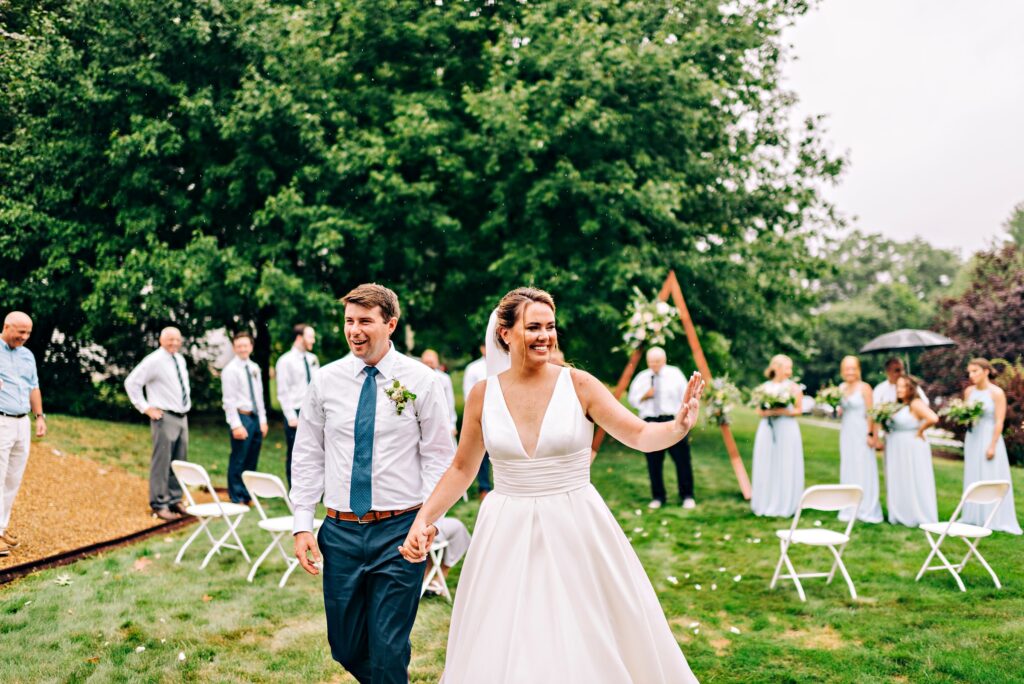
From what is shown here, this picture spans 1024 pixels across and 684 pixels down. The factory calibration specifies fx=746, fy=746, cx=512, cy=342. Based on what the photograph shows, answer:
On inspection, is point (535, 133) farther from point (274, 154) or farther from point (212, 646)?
point (212, 646)

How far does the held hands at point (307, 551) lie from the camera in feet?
12.5

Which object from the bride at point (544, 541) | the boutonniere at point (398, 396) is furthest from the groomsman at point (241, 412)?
the bride at point (544, 541)

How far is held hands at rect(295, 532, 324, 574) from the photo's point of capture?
150 inches

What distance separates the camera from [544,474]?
3.50m

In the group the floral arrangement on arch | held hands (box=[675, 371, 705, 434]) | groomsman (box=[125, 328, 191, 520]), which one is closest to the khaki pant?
groomsman (box=[125, 328, 191, 520])

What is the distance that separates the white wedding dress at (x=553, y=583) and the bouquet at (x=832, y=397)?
7952 millimetres

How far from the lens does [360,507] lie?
3.71 m

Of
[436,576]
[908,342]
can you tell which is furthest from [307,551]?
[908,342]

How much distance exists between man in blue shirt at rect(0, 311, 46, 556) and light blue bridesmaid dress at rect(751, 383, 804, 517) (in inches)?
357

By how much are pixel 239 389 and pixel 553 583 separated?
325 inches

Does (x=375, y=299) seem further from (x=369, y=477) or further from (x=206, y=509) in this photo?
(x=206, y=509)

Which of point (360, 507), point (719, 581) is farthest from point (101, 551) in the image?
point (719, 581)

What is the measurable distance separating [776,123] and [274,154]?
11772 mm

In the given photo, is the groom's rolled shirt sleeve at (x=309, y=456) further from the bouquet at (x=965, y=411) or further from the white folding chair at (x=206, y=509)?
the bouquet at (x=965, y=411)
